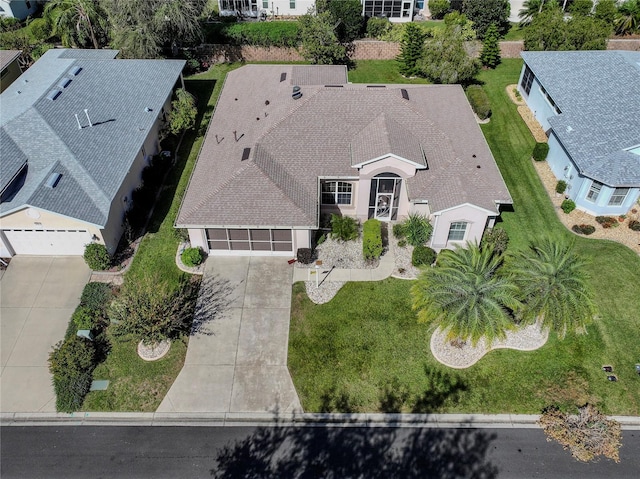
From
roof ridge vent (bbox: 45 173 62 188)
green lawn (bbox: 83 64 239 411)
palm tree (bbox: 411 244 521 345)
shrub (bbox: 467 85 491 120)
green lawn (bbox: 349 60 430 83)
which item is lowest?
green lawn (bbox: 83 64 239 411)

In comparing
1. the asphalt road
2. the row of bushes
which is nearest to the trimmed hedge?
the row of bushes

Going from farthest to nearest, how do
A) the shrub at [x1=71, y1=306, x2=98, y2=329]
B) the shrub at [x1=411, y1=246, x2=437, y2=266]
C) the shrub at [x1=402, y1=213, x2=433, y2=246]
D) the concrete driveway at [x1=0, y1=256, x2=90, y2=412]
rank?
the shrub at [x1=402, y1=213, x2=433, y2=246] → the shrub at [x1=411, y1=246, x2=437, y2=266] → the shrub at [x1=71, y1=306, x2=98, y2=329] → the concrete driveway at [x1=0, y1=256, x2=90, y2=412]

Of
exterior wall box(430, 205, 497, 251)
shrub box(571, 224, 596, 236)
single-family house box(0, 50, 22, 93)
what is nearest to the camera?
exterior wall box(430, 205, 497, 251)

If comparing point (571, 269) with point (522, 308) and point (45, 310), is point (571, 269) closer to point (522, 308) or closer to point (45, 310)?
point (522, 308)

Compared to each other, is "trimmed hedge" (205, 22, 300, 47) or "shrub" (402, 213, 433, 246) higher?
"trimmed hedge" (205, 22, 300, 47)

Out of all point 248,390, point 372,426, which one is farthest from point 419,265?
point 248,390

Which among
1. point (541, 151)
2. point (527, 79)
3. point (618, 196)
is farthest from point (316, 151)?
point (527, 79)

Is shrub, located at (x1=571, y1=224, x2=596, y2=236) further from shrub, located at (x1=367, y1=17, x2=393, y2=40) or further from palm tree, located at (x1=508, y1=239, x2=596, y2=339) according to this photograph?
shrub, located at (x1=367, y1=17, x2=393, y2=40)
